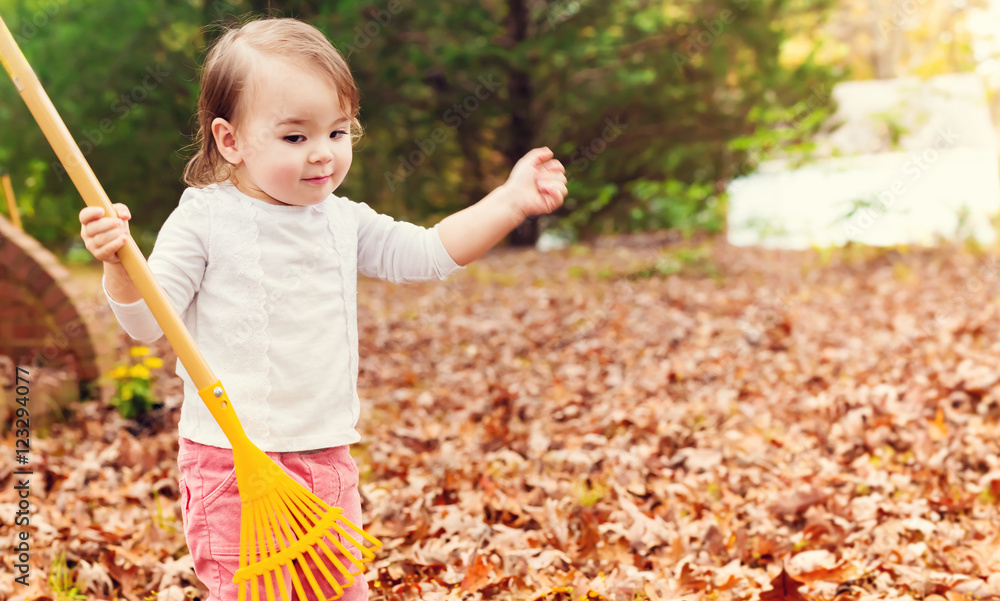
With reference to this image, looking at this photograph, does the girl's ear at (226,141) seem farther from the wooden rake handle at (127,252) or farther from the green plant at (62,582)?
the green plant at (62,582)

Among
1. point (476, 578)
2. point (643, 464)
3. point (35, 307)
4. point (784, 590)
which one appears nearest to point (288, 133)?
point (476, 578)

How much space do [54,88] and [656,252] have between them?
718cm

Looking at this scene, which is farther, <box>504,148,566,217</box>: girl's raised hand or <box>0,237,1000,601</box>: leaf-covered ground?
<box>0,237,1000,601</box>: leaf-covered ground

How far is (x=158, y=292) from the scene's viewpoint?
1569mm

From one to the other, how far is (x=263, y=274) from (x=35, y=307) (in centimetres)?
Result: 340

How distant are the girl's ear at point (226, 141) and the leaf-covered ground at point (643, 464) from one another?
4.73 feet

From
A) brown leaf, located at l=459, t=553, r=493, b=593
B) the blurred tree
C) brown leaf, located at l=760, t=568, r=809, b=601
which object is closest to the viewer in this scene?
brown leaf, located at l=760, t=568, r=809, b=601

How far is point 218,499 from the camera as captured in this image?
68.6 inches

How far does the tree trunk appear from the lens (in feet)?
33.9

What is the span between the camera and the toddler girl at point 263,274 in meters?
1.69

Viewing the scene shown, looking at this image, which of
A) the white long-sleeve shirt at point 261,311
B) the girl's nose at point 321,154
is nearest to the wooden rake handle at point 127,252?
the white long-sleeve shirt at point 261,311

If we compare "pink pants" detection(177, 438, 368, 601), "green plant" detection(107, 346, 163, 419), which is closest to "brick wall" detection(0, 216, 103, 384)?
"green plant" detection(107, 346, 163, 419)

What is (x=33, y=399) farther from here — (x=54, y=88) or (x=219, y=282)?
(x=54, y=88)

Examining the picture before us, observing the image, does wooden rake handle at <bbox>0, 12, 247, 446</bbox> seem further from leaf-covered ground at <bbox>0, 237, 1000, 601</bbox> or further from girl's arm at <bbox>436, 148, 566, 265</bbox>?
leaf-covered ground at <bbox>0, 237, 1000, 601</bbox>
